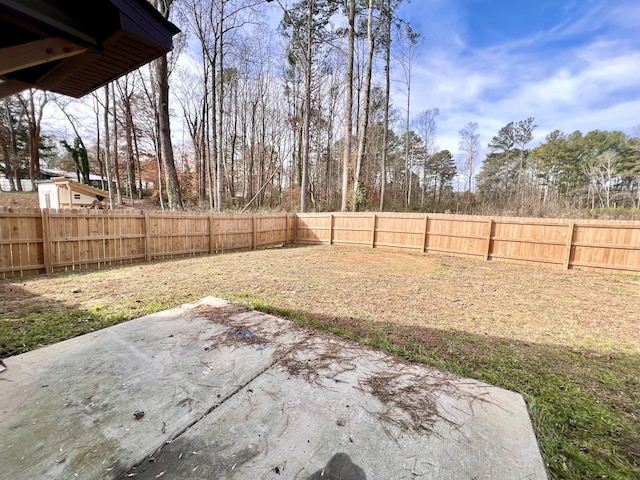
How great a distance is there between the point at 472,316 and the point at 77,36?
500 centimetres

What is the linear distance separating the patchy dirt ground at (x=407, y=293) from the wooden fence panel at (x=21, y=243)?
2.21 ft

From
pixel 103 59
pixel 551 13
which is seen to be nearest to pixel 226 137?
pixel 551 13

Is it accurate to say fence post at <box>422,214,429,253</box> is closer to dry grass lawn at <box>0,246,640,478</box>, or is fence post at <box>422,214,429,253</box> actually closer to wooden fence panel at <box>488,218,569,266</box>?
wooden fence panel at <box>488,218,569,266</box>

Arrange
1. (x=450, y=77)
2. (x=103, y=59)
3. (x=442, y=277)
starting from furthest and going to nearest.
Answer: (x=450, y=77) → (x=442, y=277) → (x=103, y=59)

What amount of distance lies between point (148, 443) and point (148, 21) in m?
2.75

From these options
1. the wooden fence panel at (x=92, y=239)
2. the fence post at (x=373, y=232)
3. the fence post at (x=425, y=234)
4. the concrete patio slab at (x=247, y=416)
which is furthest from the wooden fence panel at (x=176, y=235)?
the fence post at (x=425, y=234)

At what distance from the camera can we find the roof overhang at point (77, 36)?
171 centimetres

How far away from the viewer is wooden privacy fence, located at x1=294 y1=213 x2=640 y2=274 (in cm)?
666

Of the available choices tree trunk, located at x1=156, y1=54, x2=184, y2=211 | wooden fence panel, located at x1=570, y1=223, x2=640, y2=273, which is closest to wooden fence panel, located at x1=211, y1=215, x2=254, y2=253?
tree trunk, located at x1=156, y1=54, x2=184, y2=211

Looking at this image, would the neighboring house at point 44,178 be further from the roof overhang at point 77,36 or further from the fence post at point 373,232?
the roof overhang at point 77,36

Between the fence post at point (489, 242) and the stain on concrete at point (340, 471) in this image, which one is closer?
the stain on concrete at point (340, 471)

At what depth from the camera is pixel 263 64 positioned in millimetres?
16406

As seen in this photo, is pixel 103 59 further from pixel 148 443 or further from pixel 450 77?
pixel 450 77

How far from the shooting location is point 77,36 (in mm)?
1871
